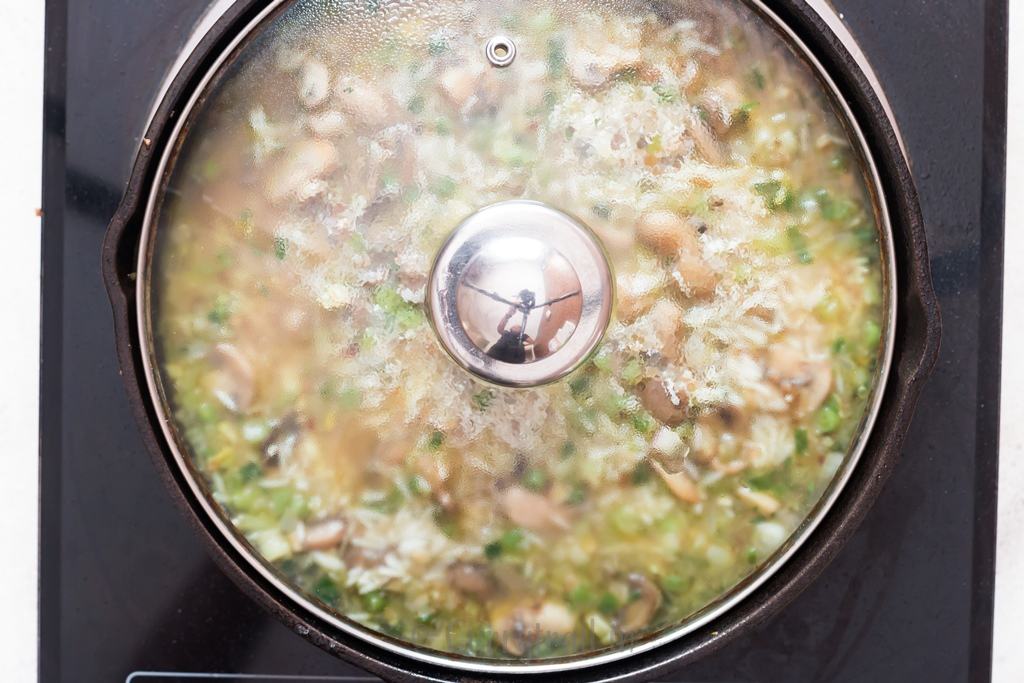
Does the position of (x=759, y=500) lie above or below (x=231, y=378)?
above

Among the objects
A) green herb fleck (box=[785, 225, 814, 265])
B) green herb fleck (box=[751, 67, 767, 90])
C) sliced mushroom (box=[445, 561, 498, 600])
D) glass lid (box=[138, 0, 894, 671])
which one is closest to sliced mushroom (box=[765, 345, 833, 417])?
glass lid (box=[138, 0, 894, 671])

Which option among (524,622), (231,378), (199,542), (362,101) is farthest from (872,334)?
(199,542)

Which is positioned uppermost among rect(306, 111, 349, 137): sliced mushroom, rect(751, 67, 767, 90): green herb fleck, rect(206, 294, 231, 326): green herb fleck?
rect(751, 67, 767, 90): green herb fleck

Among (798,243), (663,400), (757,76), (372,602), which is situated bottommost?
(372,602)

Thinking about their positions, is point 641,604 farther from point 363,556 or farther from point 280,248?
point 280,248

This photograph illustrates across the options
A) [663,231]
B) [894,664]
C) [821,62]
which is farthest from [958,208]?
[894,664]

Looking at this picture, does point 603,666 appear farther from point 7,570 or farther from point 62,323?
point 7,570

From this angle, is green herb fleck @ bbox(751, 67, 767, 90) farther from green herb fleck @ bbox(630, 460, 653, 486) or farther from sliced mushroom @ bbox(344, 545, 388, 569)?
sliced mushroom @ bbox(344, 545, 388, 569)
